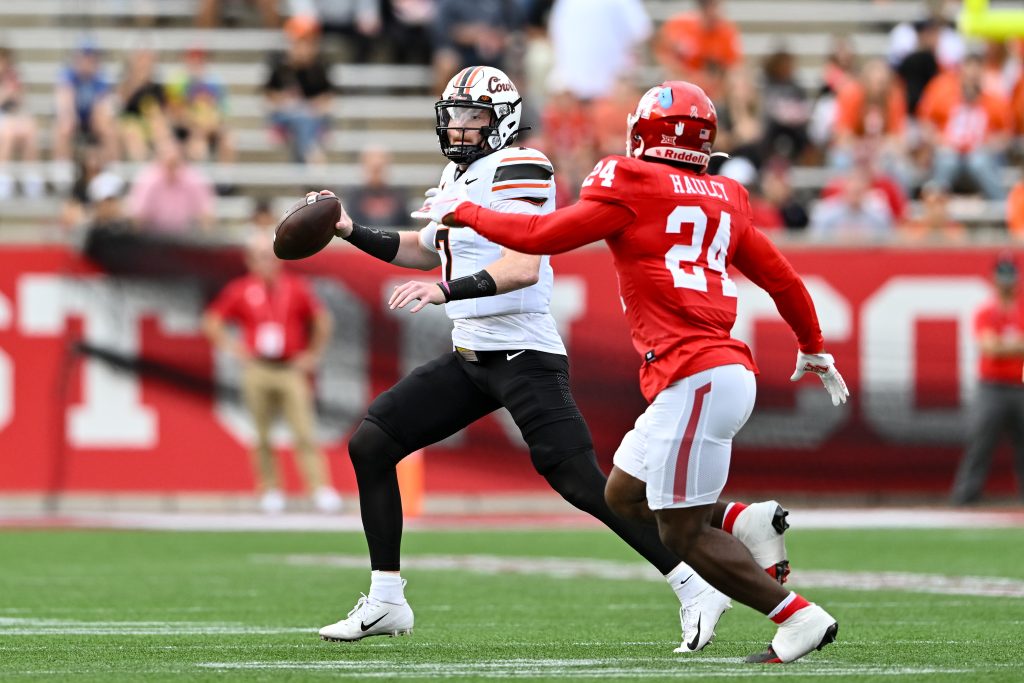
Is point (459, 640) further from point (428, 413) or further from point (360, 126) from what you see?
point (360, 126)

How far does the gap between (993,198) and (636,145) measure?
1146cm

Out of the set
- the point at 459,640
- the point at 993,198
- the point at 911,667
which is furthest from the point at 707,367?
the point at 993,198

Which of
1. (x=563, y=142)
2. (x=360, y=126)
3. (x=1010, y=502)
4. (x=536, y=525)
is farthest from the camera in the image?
(x=360, y=126)

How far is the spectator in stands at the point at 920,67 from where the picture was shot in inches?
724

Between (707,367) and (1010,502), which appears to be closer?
(707,367)

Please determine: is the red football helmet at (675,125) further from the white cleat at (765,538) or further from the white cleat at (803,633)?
the white cleat at (803,633)

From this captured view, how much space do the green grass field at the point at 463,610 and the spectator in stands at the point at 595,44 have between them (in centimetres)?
558

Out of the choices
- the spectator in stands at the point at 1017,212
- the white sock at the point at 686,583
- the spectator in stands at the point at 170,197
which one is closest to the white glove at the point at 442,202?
the white sock at the point at 686,583

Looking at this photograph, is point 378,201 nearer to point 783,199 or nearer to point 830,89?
point 783,199

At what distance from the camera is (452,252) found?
7.04m

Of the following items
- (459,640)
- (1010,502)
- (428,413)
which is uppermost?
(428,413)

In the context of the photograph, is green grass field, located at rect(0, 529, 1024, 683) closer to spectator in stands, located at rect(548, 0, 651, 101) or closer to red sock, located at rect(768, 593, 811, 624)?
red sock, located at rect(768, 593, 811, 624)

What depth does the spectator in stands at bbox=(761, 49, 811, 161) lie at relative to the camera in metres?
17.5

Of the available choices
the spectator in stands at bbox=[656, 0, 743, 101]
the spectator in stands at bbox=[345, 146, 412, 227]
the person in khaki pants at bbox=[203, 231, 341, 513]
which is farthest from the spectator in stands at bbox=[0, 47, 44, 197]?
the spectator in stands at bbox=[656, 0, 743, 101]
